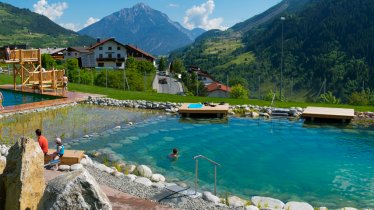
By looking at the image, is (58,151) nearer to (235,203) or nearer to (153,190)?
→ (153,190)

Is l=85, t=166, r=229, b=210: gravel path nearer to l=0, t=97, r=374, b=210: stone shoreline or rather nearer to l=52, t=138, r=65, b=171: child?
A: l=0, t=97, r=374, b=210: stone shoreline

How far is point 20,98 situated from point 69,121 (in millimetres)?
8876

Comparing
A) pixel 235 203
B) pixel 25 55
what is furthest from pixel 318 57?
pixel 235 203

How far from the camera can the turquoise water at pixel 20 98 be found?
89.7ft

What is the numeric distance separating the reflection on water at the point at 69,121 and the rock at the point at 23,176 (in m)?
10.8

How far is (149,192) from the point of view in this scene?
1088 centimetres

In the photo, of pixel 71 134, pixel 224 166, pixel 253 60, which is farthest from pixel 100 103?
pixel 253 60

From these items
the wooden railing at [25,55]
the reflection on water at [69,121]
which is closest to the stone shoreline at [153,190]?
the reflection on water at [69,121]

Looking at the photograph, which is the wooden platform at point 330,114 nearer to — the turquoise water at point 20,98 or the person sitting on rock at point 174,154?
the person sitting on rock at point 174,154

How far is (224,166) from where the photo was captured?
1558 centimetres

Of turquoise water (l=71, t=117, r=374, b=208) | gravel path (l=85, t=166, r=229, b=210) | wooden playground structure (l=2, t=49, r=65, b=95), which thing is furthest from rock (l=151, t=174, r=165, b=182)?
wooden playground structure (l=2, t=49, r=65, b=95)

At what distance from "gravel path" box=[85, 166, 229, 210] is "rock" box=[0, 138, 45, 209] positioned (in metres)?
3.67

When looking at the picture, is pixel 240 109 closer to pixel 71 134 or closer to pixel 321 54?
pixel 71 134

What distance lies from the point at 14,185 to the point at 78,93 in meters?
25.5
